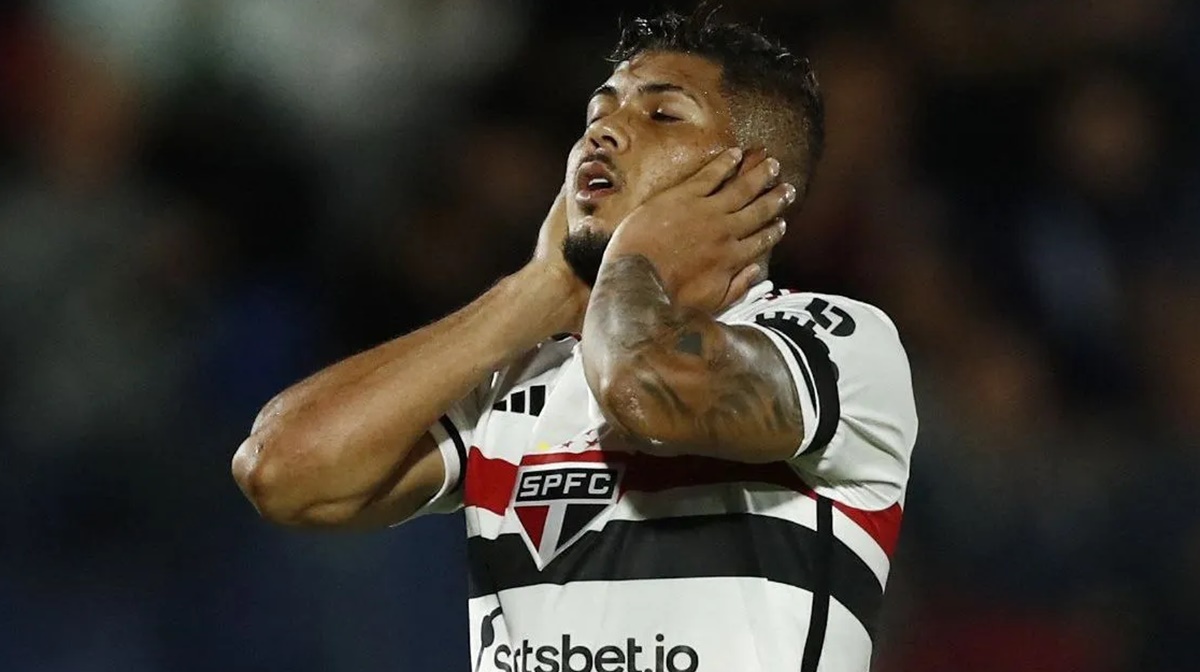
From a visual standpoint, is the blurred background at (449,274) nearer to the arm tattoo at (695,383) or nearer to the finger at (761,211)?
the finger at (761,211)

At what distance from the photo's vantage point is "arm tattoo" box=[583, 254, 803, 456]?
209 centimetres

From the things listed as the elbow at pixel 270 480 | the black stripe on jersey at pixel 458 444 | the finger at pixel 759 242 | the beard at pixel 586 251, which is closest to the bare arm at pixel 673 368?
the finger at pixel 759 242

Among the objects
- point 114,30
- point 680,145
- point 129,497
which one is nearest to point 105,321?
point 129,497

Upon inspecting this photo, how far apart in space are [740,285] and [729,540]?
44 cm

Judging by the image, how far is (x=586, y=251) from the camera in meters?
2.61

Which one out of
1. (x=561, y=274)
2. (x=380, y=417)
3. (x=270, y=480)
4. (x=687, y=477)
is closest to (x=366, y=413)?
(x=380, y=417)

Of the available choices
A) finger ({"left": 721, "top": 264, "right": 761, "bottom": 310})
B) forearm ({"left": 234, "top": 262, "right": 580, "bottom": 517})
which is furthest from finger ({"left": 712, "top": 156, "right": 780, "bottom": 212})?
forearm ({"left": 234, "top": 262, "right": 580, "bottom": 517})

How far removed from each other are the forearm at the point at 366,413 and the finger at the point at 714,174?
0.37 m

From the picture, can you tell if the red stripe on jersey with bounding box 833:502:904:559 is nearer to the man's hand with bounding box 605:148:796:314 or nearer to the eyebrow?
the man's hand with bounding box 605:148:796:314

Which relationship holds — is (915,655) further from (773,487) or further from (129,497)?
(129,497)

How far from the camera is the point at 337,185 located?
496cm

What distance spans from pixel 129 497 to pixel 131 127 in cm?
132

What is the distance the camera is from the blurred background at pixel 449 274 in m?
3.97

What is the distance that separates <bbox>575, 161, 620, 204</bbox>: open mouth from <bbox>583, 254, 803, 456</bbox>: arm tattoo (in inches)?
17.6
